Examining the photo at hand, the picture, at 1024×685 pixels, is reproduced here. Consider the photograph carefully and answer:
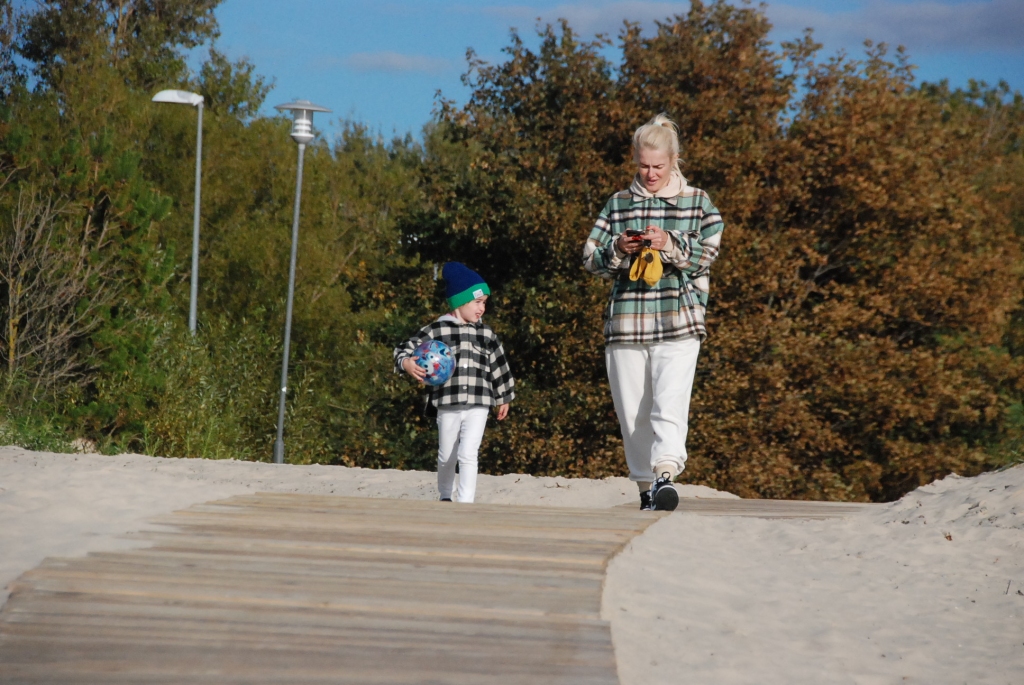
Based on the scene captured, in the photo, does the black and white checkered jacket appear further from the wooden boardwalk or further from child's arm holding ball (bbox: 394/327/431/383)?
the wooden boardwalk

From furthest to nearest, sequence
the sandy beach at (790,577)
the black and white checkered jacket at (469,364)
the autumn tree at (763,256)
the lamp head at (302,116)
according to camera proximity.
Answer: the lamp head at (302,116), the autumn tree at (763,256), the black and white checkered jacket at (469,364), the sandy beach at (790,577)

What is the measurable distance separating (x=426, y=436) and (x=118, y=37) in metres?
24.5

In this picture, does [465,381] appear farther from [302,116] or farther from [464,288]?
[302,116]

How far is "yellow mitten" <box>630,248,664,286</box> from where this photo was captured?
5746 mm

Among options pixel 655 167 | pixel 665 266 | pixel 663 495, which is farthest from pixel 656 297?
pixel 663 495

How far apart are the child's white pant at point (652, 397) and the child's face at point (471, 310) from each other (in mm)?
1084

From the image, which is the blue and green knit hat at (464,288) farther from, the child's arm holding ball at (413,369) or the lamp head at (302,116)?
the lamp head at (302,116)

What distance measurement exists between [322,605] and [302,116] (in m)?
17.2

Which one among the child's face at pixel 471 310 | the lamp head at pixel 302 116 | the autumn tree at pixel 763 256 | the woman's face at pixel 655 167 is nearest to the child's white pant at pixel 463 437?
the child's face at pixel 471 310

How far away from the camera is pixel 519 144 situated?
59.6ft

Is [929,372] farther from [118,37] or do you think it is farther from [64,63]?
[118,37]

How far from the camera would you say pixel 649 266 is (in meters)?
5.75

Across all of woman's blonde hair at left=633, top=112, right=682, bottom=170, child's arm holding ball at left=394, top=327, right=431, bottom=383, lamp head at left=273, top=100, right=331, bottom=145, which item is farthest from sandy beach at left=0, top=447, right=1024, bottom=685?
lamp head at left=273, top=100, right=331, bottom=145

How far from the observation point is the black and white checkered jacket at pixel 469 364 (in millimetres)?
6738
